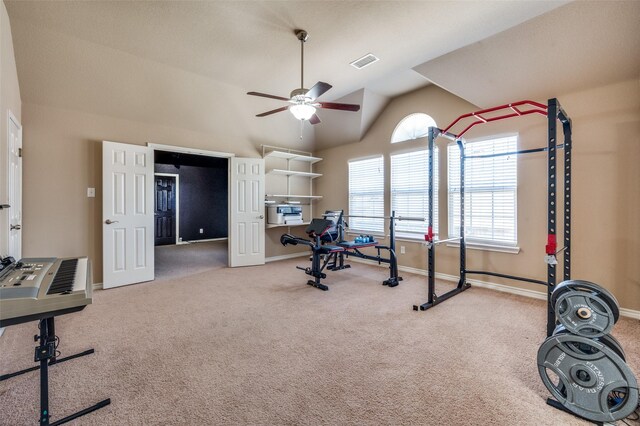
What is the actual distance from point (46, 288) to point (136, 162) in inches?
135

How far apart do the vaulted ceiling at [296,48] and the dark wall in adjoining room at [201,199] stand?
416cm

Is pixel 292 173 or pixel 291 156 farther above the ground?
pixel 291 156

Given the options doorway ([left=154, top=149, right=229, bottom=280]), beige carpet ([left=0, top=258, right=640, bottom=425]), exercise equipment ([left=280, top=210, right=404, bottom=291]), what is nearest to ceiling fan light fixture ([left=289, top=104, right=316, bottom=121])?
exercise equipment ([left=280, top=210, right=404, bottom=291])

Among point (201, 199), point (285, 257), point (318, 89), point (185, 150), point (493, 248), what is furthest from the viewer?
point (201, 199)

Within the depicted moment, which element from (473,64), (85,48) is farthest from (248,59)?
(473,64)

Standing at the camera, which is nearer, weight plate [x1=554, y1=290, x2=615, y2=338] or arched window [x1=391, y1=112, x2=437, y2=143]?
weight plate [x1=554, y1=290, x2=615, y2=338]

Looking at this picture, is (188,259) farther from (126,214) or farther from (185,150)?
(185,150)

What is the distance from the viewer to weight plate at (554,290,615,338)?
1592 millimetres

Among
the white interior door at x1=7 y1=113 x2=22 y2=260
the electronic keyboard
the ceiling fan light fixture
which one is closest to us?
the electronic keyboard

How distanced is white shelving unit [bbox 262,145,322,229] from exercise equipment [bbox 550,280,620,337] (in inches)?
181

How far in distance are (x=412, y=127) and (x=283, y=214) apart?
9.67ft

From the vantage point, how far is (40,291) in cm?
125

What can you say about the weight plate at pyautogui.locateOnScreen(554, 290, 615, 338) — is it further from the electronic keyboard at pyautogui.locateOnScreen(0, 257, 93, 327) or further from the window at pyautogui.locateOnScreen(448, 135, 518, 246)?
the electronic keyboard at pyautogui.locateOnScreen(0, 257, 93, 327)

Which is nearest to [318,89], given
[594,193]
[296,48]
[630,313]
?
[296,48]
